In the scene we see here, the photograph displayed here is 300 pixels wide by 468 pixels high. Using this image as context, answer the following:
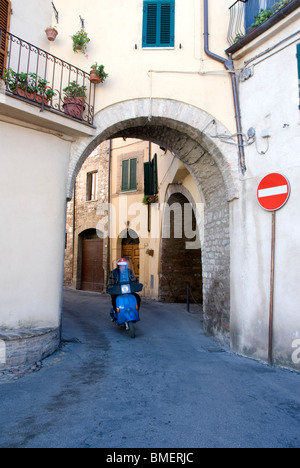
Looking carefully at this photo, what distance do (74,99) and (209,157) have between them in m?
2.74

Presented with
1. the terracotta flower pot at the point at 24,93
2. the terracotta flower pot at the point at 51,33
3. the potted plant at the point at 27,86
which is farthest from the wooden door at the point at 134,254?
the terracotta flower pot at the point at 24,93

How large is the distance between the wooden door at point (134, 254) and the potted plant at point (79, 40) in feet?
30.5

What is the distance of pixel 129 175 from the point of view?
14.6 m

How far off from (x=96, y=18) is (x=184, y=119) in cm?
269

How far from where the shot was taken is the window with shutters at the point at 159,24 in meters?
6.42

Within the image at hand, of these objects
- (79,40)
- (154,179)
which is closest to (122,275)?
(79,40)

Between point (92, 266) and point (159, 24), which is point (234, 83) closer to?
point (159, 24)

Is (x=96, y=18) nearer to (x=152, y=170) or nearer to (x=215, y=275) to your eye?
(x=215, y=275)

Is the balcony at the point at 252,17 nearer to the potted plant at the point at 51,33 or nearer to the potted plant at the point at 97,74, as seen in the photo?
the potted plant at the point at 97,74

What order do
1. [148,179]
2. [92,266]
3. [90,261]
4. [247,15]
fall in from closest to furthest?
[247,15]
[148,179]
[92,266]
[90,261]

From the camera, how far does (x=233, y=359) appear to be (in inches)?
203

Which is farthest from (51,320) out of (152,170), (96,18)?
(152,170)

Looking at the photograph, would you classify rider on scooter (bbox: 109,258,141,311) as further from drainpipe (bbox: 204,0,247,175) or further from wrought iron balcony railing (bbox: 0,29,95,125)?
drainpipe (bbox: 204,0,247,175)
